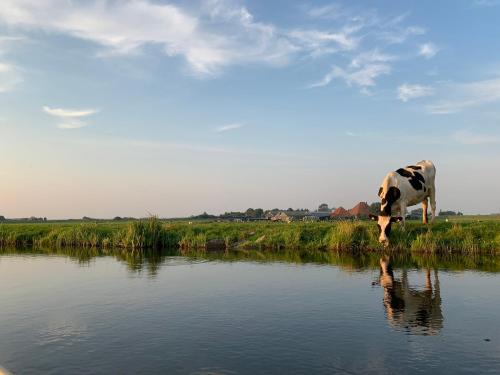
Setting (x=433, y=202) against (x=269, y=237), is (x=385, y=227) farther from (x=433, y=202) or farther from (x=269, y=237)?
(x=269, y=237)

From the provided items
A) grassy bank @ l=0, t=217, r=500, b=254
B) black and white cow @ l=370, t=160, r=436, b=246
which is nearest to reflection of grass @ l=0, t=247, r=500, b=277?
grassy bank @ l=0, t=217, r=500, b=254

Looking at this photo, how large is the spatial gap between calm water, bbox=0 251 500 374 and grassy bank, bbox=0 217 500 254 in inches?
217

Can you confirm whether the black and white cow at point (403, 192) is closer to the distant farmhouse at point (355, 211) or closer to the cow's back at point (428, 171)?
the cow's back at point (428, 171)

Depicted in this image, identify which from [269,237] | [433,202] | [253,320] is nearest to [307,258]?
[269,237]

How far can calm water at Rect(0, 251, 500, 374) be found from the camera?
8.91 m

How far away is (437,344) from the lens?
9891 mm

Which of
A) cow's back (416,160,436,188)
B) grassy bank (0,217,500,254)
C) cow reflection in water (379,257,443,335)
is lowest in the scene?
cow reflection in water (379,257,443,335)

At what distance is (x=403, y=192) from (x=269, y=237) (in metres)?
10.0

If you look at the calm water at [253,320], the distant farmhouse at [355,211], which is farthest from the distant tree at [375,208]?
the calm water at [253,320]

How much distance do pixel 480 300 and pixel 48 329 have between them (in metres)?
12.8

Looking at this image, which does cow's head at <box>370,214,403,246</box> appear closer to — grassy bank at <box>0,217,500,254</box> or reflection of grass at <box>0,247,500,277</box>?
reflection of grass at <box>0,247,500,277</box>

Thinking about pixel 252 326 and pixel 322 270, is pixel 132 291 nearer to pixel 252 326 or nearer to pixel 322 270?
pixel 252 326

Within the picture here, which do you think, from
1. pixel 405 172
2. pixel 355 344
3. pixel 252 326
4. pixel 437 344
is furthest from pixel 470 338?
pixel 405 172

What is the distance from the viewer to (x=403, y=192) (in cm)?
2794
